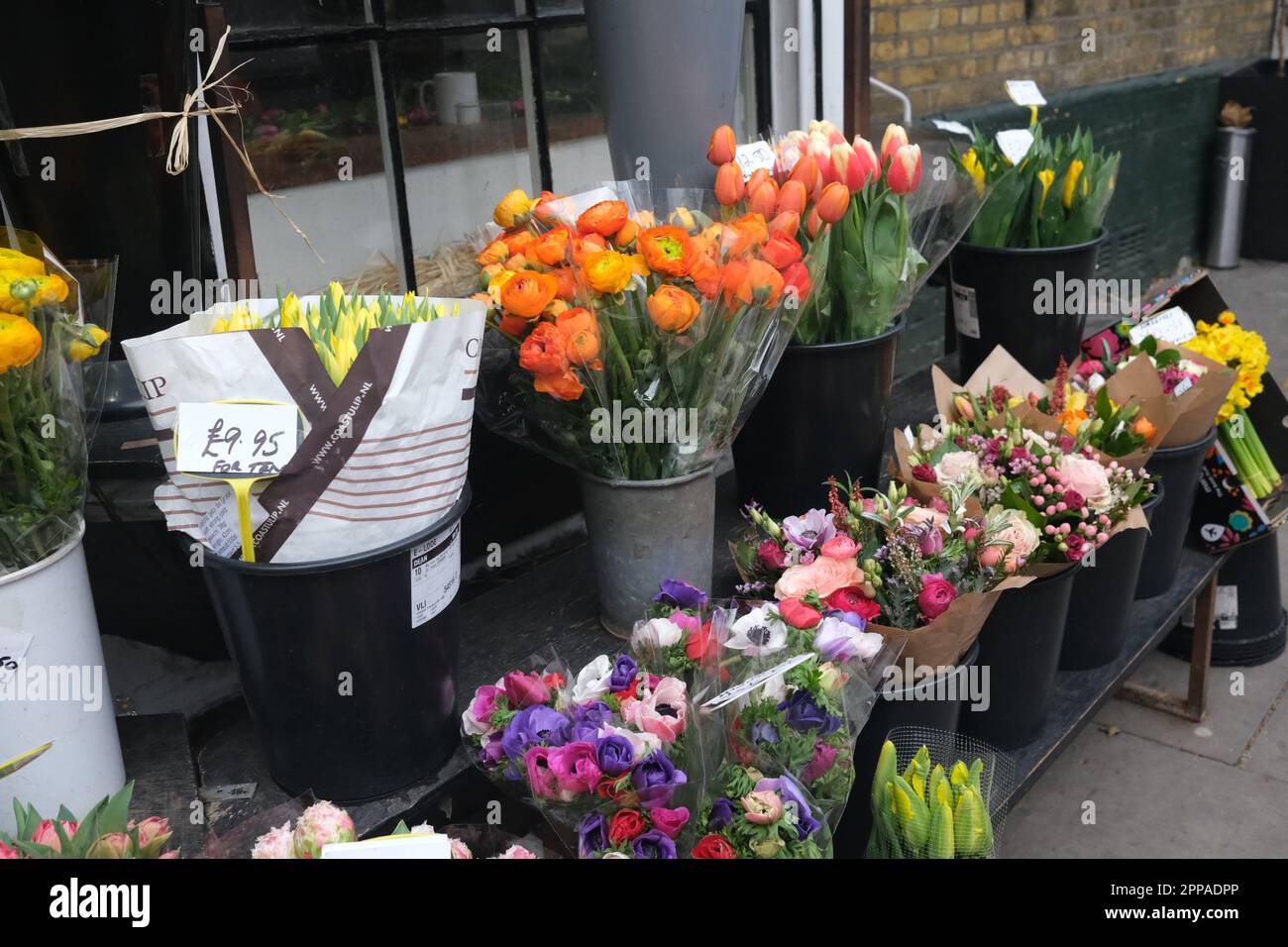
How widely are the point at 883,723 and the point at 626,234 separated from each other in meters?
0.75

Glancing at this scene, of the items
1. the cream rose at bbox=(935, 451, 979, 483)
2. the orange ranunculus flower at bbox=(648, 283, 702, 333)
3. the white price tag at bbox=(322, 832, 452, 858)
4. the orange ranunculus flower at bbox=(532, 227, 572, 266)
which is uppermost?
the orange ranunculus flower at bbox=(532, 227, 572, 266)

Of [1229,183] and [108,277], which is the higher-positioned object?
[108,277]

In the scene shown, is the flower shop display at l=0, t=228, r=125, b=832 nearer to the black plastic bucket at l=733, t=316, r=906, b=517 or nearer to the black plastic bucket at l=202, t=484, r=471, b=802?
the black plastic bucket at l=202, t=484, r=471, b=802

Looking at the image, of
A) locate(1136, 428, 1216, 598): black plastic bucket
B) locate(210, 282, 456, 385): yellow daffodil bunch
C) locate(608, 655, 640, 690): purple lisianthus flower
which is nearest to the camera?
locate(210, 282, 456, 385): yellow daffodil bunch

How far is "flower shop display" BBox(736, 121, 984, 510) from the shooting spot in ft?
6.51

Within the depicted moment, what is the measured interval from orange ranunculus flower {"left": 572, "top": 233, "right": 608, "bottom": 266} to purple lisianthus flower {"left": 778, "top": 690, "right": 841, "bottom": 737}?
623mm

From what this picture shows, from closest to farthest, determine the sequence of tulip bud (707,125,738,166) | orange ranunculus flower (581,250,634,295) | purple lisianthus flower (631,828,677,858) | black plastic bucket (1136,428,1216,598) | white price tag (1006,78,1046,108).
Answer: purple lisianthus flower (631,828,677,858) < orange ranunculus flower (581,250,634,295) < tulip bud (707,125,738,166) < black plastic bucket (1136,428,1216,598) < white price tag (1006,78,1046,108)

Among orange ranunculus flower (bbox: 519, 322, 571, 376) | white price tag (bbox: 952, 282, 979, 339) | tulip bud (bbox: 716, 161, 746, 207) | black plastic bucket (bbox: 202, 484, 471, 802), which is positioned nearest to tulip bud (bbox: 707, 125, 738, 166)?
tulip bud (bbox: 716, 161, 746, 207)

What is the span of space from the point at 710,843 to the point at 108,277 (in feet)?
3.19

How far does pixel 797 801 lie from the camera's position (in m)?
1.26

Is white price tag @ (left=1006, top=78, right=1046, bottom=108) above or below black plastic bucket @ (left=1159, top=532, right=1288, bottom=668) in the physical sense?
above

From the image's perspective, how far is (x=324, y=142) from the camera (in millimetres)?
2355
